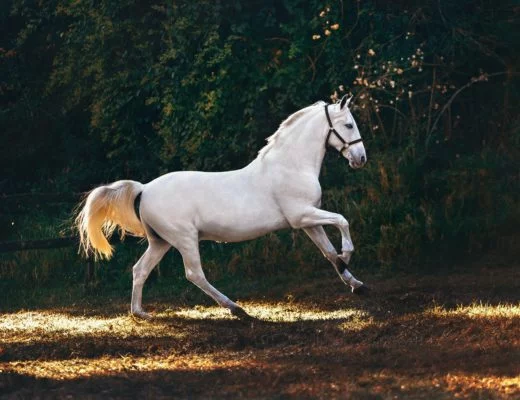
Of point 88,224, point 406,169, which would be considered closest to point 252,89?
point 406,169

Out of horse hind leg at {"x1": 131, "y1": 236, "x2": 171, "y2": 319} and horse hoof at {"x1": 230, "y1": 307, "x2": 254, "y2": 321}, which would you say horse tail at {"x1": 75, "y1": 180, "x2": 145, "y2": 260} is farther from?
horse hoof at {"x1": 230, "y1": 307, "x2": 254, "y2": 321}

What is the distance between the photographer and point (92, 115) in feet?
56.9

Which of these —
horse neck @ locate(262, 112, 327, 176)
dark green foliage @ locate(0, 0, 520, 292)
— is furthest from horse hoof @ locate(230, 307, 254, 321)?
dark green foliage @ locate(0, 0, 520, 292)

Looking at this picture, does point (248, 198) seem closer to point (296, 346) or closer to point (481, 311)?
point (296, 346)

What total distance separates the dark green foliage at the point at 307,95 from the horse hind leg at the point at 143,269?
8.20 feet

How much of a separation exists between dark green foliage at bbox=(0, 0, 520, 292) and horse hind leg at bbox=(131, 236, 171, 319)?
250cm

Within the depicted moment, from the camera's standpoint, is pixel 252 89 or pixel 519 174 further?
pixel 252 89

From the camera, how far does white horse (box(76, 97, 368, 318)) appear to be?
10.6 m

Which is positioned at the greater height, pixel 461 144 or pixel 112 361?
pixel 461 144

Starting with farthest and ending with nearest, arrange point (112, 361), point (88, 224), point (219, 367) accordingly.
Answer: point (88, 224), point (112, 361), point (219, 367)

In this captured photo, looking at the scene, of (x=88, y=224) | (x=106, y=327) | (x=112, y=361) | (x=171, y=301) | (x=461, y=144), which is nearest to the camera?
(x=112, y=361)

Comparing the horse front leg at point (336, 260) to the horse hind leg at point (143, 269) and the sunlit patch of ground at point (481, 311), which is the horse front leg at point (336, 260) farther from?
the horse hind leg at point (143, 269)

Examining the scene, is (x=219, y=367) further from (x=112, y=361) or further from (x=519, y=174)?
(x=519, y=174)

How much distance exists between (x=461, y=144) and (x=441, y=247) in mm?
2754
